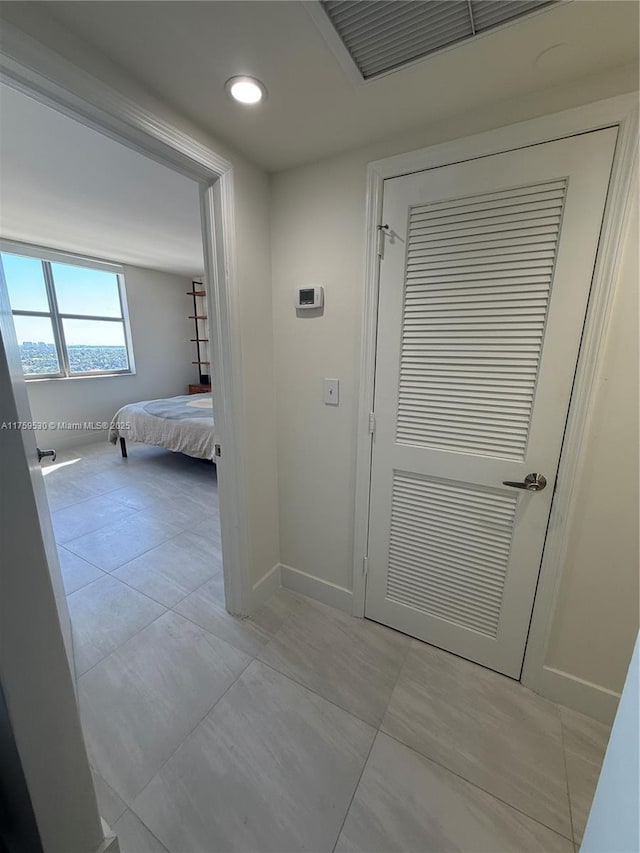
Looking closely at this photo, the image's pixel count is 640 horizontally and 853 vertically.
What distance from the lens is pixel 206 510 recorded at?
2.94 metres

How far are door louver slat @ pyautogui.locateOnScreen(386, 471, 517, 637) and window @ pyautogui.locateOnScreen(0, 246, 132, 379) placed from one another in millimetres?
4528

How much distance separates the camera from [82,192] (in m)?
2.52

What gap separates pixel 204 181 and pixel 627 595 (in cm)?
226

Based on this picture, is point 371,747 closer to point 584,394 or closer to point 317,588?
point 317,588

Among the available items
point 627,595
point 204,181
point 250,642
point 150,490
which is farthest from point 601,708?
point 150,490

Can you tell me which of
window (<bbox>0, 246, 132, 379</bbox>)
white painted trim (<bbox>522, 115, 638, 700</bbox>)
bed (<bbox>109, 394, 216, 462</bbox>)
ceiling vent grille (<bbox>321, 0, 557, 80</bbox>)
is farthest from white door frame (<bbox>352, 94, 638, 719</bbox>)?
window (<bbox>0, 246, 132, 379</bbox>)

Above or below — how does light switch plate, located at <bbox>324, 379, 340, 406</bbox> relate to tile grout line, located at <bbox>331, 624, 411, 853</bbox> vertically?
above

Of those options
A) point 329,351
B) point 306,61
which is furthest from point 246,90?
point 329,351

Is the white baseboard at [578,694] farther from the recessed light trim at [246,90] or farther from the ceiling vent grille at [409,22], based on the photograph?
the recessed light trim at [246,90]

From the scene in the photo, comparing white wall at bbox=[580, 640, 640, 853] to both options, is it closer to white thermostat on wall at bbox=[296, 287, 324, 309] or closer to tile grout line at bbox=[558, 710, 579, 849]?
tile grout line at bbox=[558, 710, 579, 849]

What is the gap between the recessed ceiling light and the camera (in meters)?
1.05

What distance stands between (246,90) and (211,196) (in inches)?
15.3

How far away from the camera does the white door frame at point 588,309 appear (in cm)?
104

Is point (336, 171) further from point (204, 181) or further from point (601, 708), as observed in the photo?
point (601, 708)
